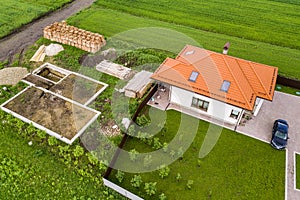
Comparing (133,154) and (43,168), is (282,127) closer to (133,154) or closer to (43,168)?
(133,154)

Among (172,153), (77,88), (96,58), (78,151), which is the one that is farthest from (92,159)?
(96,58)

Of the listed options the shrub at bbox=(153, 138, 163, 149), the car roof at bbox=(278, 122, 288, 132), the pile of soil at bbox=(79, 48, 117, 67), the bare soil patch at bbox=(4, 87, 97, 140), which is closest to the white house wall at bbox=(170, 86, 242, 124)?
the car roof at bbox=(278, 122, 288, 132)

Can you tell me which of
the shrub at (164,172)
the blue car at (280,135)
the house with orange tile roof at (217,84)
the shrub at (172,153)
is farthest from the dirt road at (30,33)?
the blue car at (280,135)

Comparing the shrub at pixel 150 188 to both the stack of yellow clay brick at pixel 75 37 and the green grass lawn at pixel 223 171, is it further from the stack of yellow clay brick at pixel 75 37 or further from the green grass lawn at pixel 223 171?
the stack of yellow clay brick at pixel 75 37

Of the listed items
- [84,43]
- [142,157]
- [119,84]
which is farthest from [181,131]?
[84,43]

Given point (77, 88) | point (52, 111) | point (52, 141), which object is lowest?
point (52, 141)

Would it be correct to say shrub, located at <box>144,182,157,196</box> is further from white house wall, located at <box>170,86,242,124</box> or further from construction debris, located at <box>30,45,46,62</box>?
construction debris, located at <box>30,45,46,62</box>
